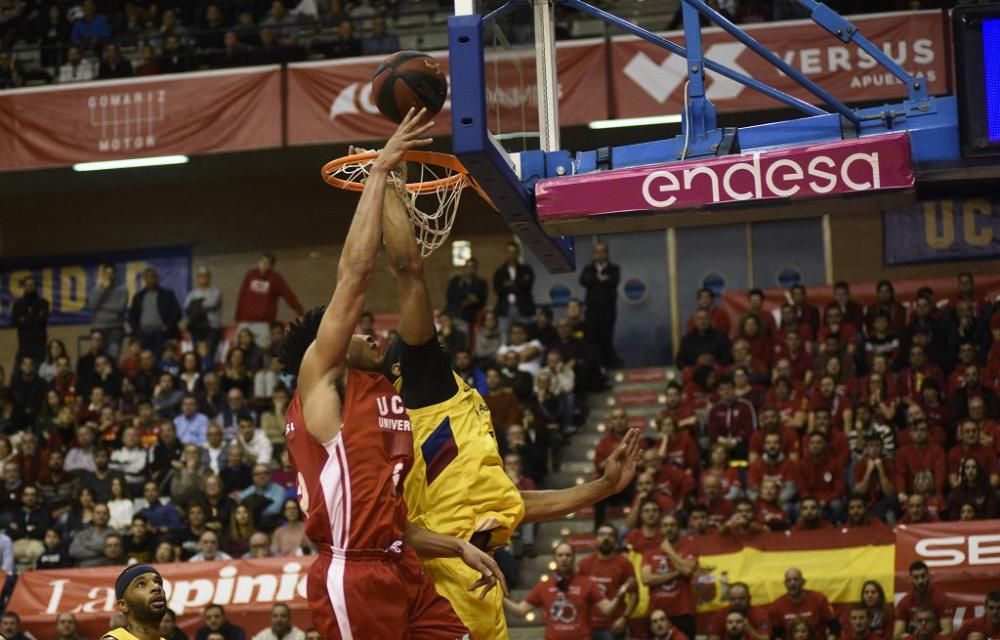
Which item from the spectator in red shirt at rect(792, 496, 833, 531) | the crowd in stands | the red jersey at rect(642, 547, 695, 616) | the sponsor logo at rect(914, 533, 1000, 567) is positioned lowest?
the red jersey at rect(642, 547, 695, 616)

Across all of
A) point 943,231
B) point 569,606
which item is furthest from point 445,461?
point 943,231

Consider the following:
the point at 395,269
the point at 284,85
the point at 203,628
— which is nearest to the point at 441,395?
the point at 395,269

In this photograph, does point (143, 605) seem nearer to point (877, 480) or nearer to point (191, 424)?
point (877, 480)

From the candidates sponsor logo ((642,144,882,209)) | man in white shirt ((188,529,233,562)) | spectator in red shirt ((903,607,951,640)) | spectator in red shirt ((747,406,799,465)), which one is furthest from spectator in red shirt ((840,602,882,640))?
sponsor logo ((642,144,882,209))

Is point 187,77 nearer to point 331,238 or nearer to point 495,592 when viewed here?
point 331,238

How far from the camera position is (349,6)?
69.6 ft

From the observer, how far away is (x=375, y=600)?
205 inches

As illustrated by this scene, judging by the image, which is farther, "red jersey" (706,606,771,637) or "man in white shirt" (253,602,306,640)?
"man in white shirt" (253,602,306,640)

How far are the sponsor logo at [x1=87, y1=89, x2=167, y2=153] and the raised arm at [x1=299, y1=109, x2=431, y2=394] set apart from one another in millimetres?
14879

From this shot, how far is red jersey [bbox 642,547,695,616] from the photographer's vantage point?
1314 cm

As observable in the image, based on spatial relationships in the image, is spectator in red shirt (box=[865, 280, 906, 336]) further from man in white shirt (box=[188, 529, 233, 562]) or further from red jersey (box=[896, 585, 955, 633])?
man in white shirt (box=[188, 529, 233, 562])

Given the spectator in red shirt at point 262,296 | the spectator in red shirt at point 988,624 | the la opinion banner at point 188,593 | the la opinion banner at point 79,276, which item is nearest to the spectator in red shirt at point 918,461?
the spectator in red shirt at point 988,624

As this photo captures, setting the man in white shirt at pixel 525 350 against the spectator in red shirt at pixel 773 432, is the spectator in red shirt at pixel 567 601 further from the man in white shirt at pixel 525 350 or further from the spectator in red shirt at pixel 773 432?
the man in white shirt at pixel 525 350

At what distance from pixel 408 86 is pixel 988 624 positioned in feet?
27.5
